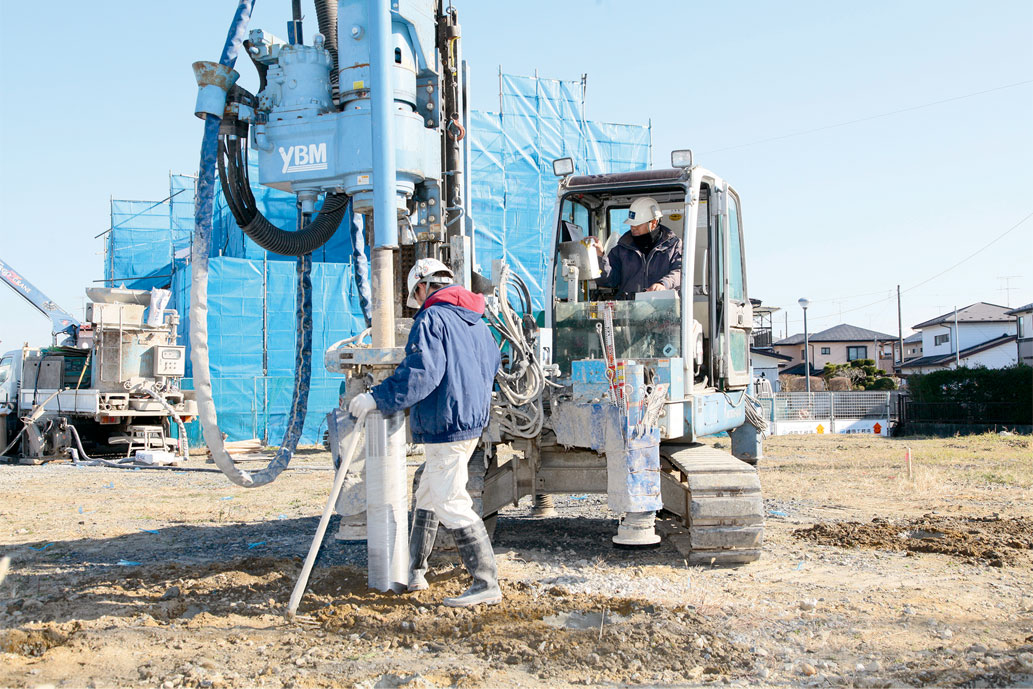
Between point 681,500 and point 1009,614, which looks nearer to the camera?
point 1009,614

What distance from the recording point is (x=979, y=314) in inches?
2067

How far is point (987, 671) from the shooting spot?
379cm

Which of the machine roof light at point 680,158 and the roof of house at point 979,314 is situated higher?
the roof of house at point 979,314

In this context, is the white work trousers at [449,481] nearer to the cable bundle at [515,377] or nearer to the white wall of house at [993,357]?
the cable bundle at [515,377]

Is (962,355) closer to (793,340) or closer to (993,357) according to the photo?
(993,357)

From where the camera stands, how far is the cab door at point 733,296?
7.18 metres

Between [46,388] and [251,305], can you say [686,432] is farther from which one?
[251,305]

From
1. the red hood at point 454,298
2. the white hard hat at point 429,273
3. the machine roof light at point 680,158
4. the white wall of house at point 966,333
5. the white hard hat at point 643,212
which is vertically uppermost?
the white wall of house at point 966,333

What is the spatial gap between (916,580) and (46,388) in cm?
1683

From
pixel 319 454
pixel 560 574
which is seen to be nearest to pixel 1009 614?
pixel 560 574

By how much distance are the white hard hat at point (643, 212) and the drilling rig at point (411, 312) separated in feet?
0.51

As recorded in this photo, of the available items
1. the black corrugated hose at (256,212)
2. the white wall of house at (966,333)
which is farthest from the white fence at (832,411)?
the white wall of house at (966,333)

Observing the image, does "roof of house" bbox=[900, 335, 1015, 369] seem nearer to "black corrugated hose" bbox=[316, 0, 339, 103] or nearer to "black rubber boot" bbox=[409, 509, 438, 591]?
"black corrugated hose" bbox=[316, 0, 339, 103]

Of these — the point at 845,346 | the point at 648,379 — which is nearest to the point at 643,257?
the point at 648,379
